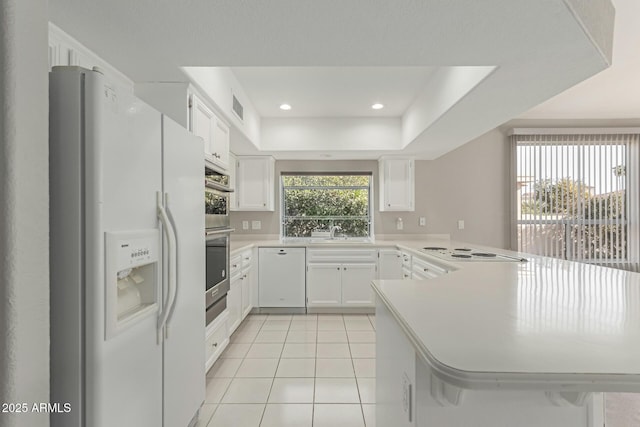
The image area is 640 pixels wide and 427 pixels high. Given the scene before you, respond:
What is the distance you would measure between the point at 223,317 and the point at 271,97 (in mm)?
2215

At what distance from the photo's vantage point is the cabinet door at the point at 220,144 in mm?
2518

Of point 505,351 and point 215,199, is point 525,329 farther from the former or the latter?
point 215,199

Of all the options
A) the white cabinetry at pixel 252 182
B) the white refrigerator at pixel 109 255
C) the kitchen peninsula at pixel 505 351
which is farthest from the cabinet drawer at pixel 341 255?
the white refrigerator at pixel 109 255

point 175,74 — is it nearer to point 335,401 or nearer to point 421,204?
point 335,401

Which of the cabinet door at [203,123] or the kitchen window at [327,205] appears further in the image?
the kitchen window at [327,205]

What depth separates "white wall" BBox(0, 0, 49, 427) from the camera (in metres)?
0.79

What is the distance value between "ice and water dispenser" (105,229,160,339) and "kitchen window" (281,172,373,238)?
140 inches

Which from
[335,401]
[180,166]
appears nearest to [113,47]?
[180,166]

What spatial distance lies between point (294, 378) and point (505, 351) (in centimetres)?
202

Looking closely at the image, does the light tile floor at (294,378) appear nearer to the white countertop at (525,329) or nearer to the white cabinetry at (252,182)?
the white countertop at (525,329)

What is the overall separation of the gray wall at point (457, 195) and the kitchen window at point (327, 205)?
16 cm

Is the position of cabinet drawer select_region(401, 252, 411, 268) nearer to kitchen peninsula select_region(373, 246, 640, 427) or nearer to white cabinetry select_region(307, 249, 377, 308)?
white cabinetry select_region(307, 249, 377, 308)

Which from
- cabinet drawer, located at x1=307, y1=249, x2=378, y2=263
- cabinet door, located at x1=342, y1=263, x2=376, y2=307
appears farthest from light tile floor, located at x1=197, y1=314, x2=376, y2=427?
cabinet drawer, located at x1=307, y1=249, x2=378, y2=263

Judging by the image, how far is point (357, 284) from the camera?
416 cm
